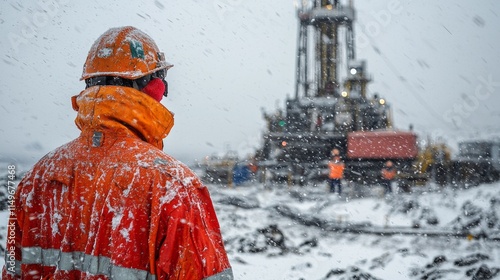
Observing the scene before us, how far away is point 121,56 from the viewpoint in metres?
1.52

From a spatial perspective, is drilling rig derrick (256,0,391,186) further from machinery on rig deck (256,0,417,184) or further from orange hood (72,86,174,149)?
orange hood (72,86,174,149)

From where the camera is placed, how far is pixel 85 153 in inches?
58.0

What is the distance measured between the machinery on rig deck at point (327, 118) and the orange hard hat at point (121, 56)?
55.3 ft

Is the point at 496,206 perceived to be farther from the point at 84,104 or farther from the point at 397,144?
the point at 84,104

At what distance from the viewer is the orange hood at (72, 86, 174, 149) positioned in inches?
55.4

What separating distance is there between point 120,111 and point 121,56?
0.24 meters

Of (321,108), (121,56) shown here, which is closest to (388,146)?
(321,108)

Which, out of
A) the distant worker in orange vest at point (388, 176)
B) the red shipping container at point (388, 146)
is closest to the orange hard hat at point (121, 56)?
the distant worker in orange vest at point (388, 176)

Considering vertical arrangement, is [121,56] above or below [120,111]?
above

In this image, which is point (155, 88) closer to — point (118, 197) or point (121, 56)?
point (121, 56)

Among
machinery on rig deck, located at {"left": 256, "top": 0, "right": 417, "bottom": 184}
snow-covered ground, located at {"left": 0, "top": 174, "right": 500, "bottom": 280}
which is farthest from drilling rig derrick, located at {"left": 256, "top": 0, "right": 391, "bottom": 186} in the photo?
snow-covered ground, located at {"left": 0, "top": 174, "right": 500, "bottom": 280}

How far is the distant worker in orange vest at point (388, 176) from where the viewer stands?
15.3 metres

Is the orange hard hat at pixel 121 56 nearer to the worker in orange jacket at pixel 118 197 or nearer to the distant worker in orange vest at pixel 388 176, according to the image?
the worker in orange jacket at pixel 118 197

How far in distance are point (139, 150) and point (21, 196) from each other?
576 millimetres
